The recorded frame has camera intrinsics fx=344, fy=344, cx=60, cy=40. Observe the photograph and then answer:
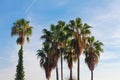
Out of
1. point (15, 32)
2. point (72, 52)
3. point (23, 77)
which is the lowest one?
point (23, 77)

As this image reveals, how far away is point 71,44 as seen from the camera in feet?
188

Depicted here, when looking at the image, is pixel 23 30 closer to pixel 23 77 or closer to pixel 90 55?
pixel 23 77

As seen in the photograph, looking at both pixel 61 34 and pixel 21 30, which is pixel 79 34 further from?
pixel 21 30

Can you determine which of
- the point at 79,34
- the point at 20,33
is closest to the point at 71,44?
the point at 79,34

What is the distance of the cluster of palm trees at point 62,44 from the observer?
190 ft

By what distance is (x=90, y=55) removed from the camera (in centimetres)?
6400

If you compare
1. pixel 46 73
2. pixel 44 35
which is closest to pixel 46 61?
pixel 46 73

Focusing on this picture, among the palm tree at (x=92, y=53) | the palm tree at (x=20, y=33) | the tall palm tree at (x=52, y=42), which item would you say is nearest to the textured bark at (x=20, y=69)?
the palm tree at (x=20, y=33)

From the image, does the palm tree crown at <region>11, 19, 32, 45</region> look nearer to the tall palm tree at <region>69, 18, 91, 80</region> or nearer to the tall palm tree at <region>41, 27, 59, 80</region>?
the tall palm tree at <region>41, 27, 59, 80</region>

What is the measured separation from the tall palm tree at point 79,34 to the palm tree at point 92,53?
18.2ft

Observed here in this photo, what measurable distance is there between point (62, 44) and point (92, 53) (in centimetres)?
622

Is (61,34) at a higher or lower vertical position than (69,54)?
higher

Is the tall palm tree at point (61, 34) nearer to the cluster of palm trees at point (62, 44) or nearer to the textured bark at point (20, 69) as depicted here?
the cluster of palm trees at point (62, 44)

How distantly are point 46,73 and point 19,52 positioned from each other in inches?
290
